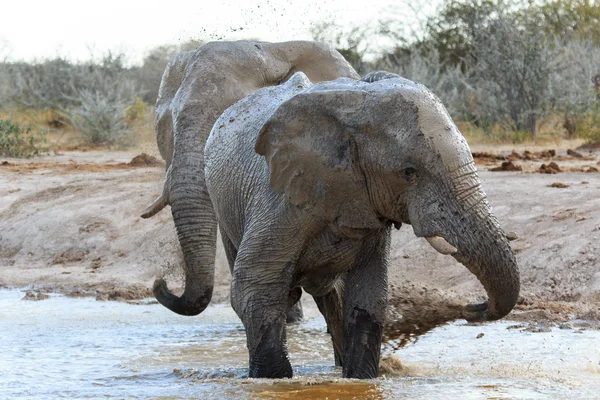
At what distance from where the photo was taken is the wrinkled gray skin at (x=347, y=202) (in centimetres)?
360

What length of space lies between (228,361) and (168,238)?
360cm

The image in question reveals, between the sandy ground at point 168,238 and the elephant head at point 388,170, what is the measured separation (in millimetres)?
2203

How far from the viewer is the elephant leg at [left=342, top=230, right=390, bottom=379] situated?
14.0 feet

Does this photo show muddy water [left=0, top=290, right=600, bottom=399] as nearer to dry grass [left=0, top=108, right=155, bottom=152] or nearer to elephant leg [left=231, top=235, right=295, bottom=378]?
elephant leg [left=231, top=235, right=295, bottom=378]

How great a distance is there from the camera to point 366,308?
4297 millimetres

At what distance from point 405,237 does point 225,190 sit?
3382mm

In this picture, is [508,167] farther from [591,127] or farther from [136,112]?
[136,112]

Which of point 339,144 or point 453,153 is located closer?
point 453,153

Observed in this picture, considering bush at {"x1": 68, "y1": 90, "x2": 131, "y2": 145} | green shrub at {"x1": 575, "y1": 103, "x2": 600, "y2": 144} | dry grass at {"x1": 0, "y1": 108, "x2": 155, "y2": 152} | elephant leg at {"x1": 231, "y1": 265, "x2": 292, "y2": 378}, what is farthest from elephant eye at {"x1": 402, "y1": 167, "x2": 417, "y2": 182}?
bush at {"x1": 68, "y1": 90, "x2": 131, "y2": 145}

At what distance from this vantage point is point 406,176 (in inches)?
146

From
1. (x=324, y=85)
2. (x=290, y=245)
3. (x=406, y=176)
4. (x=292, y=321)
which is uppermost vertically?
(x=324, y=85)

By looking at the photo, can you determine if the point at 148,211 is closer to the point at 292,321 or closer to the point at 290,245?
the point at 292,321

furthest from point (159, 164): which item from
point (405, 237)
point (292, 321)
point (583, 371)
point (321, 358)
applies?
point (583, 371)

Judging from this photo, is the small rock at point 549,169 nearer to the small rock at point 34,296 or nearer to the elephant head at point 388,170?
the small rock at point 34,296
